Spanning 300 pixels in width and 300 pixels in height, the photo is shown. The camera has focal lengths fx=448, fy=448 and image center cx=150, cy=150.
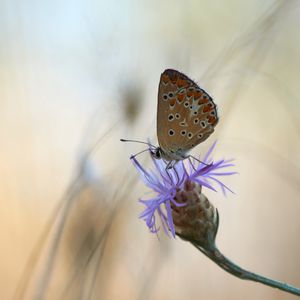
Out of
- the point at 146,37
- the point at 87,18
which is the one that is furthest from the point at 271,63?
the point at 87,18

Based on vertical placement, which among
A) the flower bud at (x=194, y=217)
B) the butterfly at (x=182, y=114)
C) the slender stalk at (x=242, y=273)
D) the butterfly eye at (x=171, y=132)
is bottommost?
the slender stalk at (x=242, y=273)

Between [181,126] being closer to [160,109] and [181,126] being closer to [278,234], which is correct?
[160,109]

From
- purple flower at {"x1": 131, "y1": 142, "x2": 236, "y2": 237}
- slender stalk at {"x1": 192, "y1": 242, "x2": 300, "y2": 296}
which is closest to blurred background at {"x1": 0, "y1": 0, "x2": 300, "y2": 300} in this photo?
purple flower at {"x1": 131, "y1": 142, "x2": 236, "y2": 237}

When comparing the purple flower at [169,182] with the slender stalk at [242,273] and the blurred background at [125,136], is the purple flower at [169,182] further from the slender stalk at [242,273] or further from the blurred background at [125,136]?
the blurred background at [125,136]

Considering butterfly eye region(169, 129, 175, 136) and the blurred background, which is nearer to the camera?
butterfly eye region(169, 129, 175, 136)

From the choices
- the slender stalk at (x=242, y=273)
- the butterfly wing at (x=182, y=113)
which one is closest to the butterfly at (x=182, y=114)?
the butterfly wing at (x=182, y=113)

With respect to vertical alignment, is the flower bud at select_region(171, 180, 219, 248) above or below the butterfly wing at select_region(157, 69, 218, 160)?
below

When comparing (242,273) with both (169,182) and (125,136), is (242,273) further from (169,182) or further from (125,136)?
(125,136)

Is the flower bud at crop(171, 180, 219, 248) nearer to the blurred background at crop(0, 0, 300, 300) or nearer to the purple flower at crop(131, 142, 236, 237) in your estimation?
the purple flower at crop(131, 142, 236, 237)
